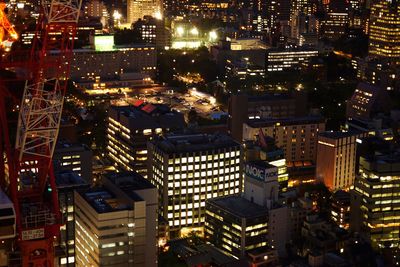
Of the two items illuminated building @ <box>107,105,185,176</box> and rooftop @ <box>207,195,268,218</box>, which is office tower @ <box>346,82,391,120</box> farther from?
rooftop @ <box>207,195,268,218</box>

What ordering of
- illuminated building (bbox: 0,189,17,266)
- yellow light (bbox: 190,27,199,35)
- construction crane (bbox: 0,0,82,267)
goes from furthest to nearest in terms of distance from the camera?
yellow light (bbox: 190,27,199,35), construction crane (bbox: 0,0,82,267), illuminated building (bbox: 0,189,17,266)

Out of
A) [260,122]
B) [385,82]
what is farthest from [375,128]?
[385,82]

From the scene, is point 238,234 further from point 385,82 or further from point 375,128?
point 385,82

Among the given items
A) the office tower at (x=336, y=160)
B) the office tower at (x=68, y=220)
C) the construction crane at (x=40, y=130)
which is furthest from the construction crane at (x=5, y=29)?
the office tower at (x=336, y=160)

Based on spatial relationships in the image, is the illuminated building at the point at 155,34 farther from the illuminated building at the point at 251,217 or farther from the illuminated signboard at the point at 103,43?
the illuminated building at the point at 251,217

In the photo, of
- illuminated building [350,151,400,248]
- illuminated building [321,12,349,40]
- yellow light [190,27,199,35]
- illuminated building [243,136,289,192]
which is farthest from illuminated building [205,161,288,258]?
illuminated building [321,12,349,40]

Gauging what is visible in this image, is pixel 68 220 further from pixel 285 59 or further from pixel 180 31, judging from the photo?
pixel 180 31
